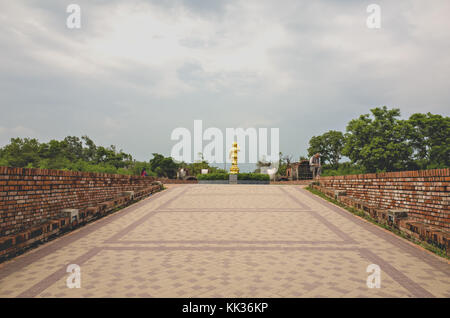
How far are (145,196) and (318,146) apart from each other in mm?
46411

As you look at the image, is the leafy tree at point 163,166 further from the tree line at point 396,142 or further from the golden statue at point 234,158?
→ the tree line at point 396,142

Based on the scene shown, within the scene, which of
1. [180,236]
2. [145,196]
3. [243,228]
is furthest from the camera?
[145,196]

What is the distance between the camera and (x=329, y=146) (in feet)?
184

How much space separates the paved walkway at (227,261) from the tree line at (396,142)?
27690 mm

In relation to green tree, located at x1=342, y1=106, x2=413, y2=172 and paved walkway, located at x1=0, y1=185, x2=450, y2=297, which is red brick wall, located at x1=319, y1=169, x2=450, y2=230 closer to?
paved walkway, located at x1=0, y1=185, x2=450, y2=297

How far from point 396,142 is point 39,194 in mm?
36715

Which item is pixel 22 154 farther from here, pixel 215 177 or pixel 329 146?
pixel 329 146

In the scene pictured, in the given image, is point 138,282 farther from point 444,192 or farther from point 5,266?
point 444,192

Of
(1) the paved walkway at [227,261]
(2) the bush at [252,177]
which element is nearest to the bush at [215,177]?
(2) the bush at [252,177]

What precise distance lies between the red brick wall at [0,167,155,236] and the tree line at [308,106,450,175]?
99.7 ft

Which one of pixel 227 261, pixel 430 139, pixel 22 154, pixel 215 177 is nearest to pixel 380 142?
pixel 430 139

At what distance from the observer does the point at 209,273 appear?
4.78m

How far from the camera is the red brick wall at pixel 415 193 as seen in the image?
6602 mm
